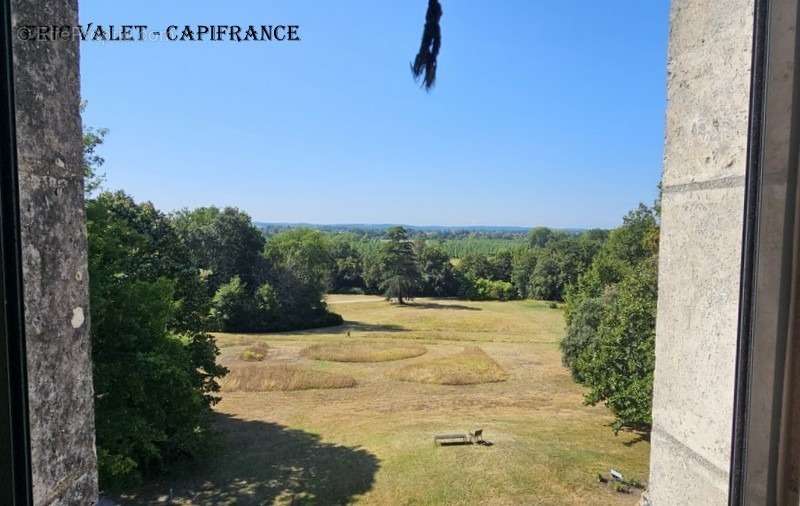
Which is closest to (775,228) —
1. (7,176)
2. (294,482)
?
(7,176)

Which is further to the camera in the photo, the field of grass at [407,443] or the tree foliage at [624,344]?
the tree foliage at [624,344]

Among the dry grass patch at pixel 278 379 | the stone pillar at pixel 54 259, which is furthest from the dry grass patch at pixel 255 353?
the stone pillar at pixel 54 259

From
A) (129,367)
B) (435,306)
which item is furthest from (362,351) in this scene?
(129,367)

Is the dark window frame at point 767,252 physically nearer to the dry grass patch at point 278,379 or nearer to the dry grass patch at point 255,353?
the dry grass patch at point 278,379

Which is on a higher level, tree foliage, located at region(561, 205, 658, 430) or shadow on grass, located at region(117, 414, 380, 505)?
tree foliage, located at region(561, 205, 658, 430)

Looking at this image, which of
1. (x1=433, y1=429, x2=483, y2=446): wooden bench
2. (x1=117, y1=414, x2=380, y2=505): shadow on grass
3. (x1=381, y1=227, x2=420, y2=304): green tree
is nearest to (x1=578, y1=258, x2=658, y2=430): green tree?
(x1=433, y1=429, x2=483, y2=446): wooden bench

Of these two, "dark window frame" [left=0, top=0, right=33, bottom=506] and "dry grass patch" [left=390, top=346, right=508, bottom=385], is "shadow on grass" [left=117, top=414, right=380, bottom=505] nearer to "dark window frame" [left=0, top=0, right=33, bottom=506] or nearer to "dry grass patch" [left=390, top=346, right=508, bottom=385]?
"dry grass patch" [left=390, top=346, right=508, bottom=385]

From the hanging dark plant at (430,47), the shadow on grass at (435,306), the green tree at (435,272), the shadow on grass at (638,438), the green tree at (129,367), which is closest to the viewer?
the hanging dark plant at (430,47)

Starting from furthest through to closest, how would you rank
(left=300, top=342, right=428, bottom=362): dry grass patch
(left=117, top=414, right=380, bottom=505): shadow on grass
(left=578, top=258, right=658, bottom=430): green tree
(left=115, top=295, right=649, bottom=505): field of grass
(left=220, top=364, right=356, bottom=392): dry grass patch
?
(left=300, top=342, right=428, bottom=362): dry grass patch
(left=220, top=364, right=356, bottom=392): dry grass patch
(left=578, top=258, right=658, bottom=430): green tree
(left=115, top=295, right=649, bottom=505): field of grass
(left=117, top=414, right=380, bottom=505): shadow on grass

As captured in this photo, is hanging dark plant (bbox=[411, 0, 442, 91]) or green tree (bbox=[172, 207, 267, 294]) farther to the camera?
green tree (bbox=[172, 207, 267, 294])
